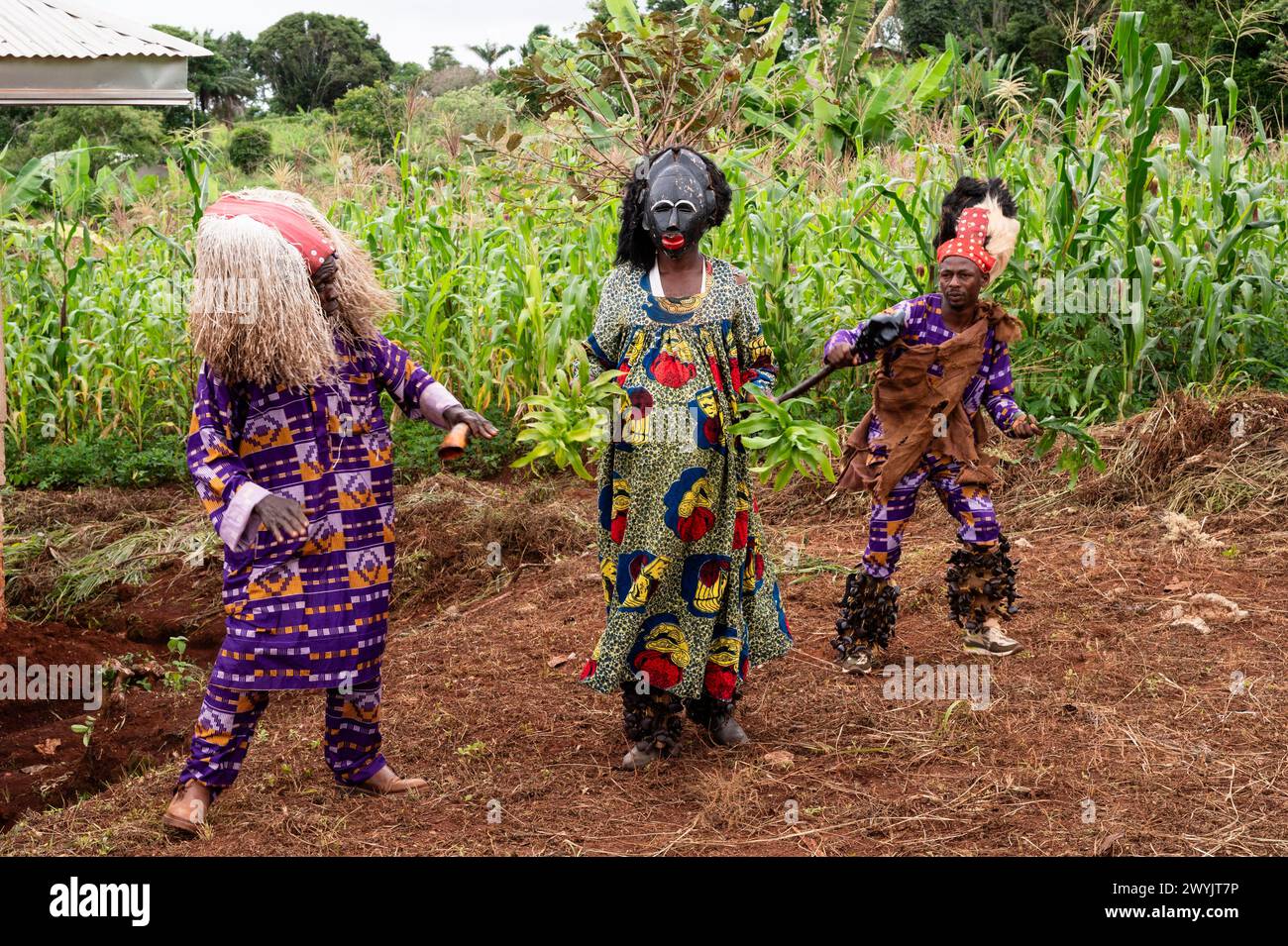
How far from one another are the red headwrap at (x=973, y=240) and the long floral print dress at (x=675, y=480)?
32.6 inches

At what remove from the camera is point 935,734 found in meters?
3.90

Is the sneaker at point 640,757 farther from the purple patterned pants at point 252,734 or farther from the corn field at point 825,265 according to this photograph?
the corn field at point 825,265

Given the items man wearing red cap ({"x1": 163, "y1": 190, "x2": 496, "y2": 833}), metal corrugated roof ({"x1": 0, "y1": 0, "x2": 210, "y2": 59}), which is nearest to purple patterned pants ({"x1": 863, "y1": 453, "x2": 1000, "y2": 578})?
man wearing red cap ({"x1": 163, "y1": 190, "x2": 496, "y2": 833})

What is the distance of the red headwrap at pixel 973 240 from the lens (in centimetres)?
402

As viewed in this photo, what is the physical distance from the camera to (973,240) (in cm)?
402

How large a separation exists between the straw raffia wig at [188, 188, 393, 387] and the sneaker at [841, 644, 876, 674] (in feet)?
7.03

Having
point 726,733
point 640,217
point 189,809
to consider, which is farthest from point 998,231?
point 189,809

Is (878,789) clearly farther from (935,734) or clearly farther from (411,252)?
(411,252)

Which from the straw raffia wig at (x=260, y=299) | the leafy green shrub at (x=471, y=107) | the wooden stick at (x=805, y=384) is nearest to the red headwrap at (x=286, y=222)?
the straw raffia wig at (x=260, y=299)

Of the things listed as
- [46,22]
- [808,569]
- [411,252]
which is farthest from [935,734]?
[411,252]

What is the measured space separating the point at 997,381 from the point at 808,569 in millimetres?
1645

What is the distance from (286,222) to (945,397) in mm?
2124

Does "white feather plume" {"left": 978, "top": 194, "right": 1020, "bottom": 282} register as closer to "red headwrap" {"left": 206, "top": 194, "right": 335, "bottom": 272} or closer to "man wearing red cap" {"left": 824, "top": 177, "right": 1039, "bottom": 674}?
"man wearing red cap" {"left": 824, "top": 177, "right": 1039, "bottom": 674}
